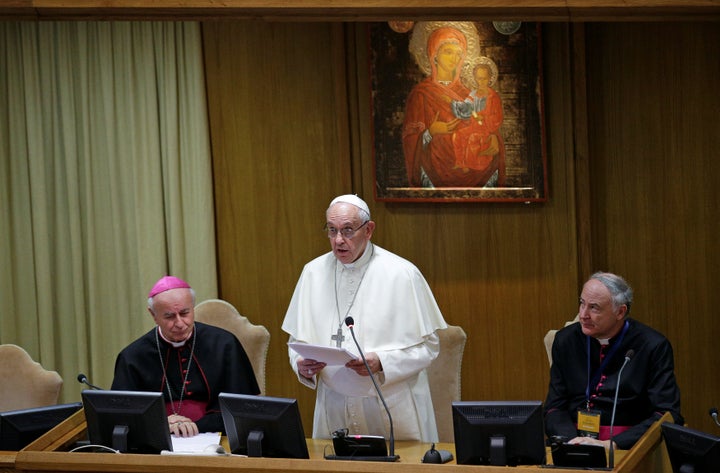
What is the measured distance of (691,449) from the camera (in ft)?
12.2

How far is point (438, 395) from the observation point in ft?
18.3

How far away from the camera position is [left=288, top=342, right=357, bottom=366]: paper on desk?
4379 millimetres

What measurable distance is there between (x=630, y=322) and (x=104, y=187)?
11.3 ft

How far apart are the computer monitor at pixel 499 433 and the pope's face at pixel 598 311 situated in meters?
0.95

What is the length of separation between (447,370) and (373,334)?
66cm

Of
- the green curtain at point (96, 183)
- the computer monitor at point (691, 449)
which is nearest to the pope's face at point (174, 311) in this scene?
the green curtain at point (96, 183)

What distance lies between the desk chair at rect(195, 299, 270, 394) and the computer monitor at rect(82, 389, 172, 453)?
149cm

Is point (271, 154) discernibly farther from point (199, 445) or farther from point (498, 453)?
point (498, 453)

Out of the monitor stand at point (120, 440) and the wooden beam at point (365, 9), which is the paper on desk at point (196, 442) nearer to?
the monitor stand at point (120, 440)

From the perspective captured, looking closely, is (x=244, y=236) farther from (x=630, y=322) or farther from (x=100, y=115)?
(x=630, y=322)

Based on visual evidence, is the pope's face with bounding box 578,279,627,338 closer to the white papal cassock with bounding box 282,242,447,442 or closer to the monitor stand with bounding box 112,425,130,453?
the white papal cassock with bounding box 282,242,447,442

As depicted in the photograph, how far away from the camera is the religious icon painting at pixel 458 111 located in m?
6.33

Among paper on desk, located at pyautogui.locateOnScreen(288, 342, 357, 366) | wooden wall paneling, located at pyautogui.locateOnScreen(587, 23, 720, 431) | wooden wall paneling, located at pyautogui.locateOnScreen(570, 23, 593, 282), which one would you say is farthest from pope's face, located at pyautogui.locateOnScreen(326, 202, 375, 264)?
wooden wall paneling, located at pyautogui.locateOnScreen(587, 23, 720, 431)

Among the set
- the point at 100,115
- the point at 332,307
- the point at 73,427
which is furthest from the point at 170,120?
the point at 73,427
